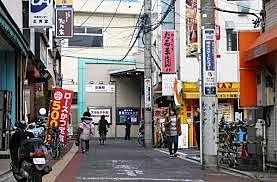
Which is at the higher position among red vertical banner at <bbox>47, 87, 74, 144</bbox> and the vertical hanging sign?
the vertical hanging sign

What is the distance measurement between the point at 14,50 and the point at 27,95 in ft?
27.4

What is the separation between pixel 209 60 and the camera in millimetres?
17656

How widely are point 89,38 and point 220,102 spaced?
23539 millimetres

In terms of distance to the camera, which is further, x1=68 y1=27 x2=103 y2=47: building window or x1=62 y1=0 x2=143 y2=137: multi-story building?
x1=68 y1=27 x2=103 y2=47: building window

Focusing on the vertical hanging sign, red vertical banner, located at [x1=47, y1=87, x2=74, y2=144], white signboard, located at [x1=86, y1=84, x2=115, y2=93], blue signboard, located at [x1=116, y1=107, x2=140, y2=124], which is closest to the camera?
the vertical hanging sign

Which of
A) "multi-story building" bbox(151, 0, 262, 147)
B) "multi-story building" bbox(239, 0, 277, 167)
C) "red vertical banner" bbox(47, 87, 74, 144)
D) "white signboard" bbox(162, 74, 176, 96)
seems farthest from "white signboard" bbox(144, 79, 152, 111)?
"multi-story building" bbox(239, 0, 277, 167)

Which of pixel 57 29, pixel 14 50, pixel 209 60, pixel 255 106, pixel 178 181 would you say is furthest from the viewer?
pixel 57 29

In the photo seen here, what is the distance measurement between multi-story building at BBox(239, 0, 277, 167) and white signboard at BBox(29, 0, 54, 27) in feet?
26.0

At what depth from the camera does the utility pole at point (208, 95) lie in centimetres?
1748

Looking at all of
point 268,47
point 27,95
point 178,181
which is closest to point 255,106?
point 268,47

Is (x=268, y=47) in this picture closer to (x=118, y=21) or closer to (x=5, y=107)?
(x=5, y=107)

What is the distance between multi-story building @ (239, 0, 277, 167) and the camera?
1719cm

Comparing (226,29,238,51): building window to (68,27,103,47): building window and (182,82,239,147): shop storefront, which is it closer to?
(182,82,239,147): shop storefront

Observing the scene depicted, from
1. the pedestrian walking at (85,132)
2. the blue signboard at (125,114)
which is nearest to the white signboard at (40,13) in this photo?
the pedestrian walking at (85,132)
